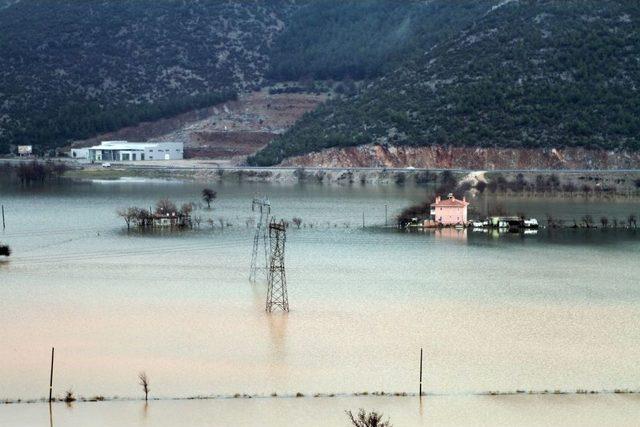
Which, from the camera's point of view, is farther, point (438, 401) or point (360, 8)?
point (360, 8)

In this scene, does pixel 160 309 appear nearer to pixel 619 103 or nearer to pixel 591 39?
pixel 619 103

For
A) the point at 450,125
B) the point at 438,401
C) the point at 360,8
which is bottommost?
the point at 438,401

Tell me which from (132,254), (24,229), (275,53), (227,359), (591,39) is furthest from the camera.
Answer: (275,53)

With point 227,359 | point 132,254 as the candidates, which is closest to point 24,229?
point 132,254

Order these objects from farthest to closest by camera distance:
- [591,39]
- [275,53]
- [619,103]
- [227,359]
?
[275,53]
[591,39]
[619,103]
[227,359]

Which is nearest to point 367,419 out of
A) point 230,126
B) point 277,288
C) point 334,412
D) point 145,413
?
point 334,412

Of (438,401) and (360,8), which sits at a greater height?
(360,8)

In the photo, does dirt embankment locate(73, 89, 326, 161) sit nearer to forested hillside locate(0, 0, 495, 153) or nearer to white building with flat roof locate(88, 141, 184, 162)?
forested hillside locate(0, 0, 495, 153)
